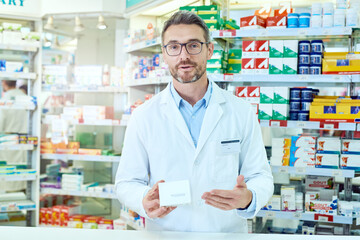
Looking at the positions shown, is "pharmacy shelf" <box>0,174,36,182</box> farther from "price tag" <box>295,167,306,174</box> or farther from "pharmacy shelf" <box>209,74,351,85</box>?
"price tag" <box>295,167,306,174</box>

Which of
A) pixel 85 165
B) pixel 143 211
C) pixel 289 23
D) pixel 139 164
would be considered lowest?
pixel 85 165

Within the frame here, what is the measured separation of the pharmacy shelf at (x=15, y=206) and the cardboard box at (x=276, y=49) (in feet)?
12.1

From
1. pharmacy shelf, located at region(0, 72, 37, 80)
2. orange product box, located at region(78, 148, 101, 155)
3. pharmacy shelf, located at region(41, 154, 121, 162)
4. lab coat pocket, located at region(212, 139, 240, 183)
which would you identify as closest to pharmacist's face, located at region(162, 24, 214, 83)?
lab coat pocket, located at region(212, 139, 240, 183)

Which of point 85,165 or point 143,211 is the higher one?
point 143,211

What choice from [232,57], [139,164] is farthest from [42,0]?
[139,164]

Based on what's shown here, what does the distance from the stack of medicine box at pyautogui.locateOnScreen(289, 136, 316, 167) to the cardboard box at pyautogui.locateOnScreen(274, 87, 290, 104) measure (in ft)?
1.22

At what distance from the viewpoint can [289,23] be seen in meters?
3.81

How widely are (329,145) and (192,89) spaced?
2.19 metres

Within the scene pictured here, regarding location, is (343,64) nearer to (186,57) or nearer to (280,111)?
(280,111)

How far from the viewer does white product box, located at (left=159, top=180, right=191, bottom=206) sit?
162cm

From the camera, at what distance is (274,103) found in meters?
3.87

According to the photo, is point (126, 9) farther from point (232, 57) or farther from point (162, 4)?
point (232, 57)

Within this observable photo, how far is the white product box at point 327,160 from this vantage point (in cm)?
378

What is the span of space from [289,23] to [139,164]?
2.41 m
